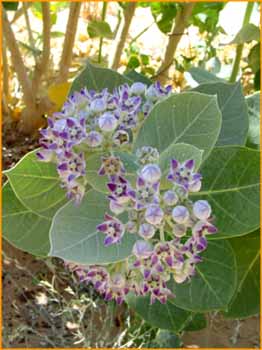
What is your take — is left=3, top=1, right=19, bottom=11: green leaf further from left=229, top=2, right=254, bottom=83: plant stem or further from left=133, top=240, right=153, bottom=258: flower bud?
left=133, top=240, right=153, bottom=258: flower bud


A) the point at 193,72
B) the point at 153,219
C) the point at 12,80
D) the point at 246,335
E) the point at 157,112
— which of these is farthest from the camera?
the point at 12,80

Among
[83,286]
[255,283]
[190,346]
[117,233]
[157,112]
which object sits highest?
[157,112]

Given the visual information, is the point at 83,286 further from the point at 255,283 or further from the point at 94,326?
the point at 255,283

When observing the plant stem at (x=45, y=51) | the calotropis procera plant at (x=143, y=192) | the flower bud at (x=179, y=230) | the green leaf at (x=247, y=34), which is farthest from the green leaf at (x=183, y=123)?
the plant stem at (x=45, y=51)

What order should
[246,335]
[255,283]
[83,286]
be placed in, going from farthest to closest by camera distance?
[246,335], [83,286], [255,283]

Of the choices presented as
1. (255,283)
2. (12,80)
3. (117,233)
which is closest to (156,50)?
(12,80)

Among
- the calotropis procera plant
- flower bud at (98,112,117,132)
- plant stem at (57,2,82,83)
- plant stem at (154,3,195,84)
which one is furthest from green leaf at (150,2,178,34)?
flower bud at (98,112,117,132)

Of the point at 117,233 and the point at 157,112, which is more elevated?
the point at 157,112
